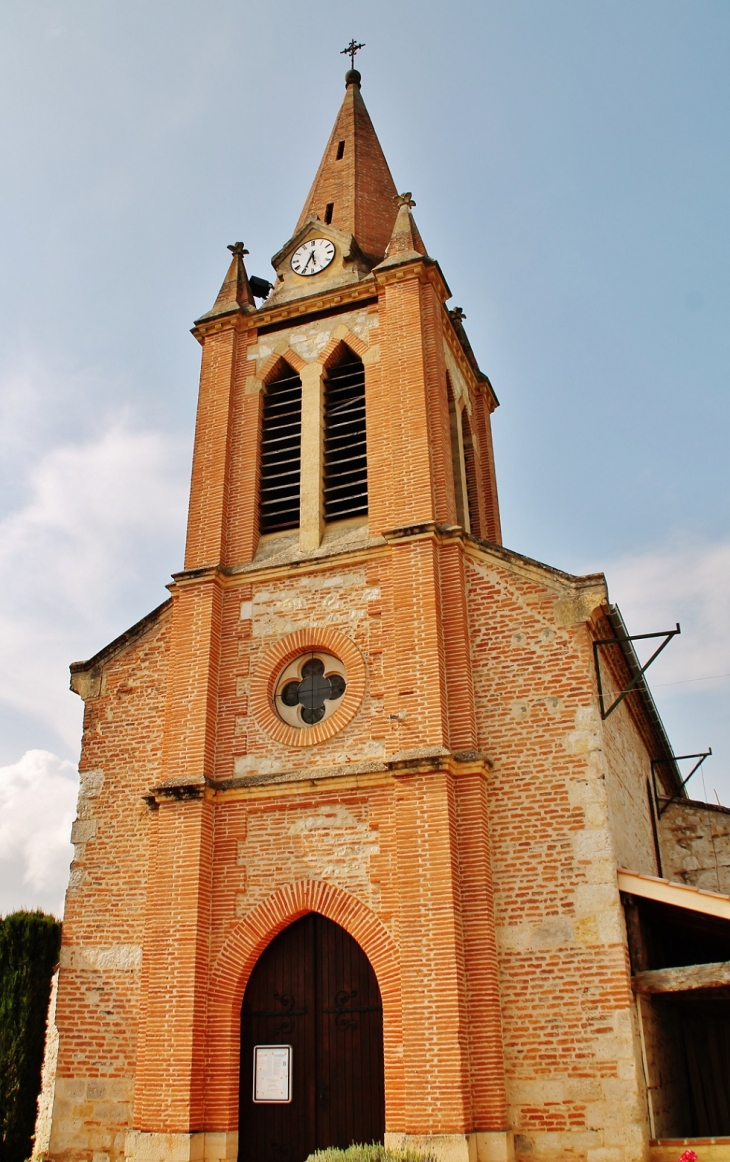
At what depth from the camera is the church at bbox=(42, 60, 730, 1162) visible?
1031 cm

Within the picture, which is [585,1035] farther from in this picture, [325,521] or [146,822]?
[325,521]

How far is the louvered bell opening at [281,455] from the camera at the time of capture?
14727 mm

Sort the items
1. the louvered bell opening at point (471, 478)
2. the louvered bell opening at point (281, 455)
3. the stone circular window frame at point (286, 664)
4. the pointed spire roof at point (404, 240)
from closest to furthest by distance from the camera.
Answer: the stone circular window frame at point (286, 664), the louvered bell opening at point (281, 455), the pointed spire roof at point (404, 240), the louvered bell opening at point (471, 478)

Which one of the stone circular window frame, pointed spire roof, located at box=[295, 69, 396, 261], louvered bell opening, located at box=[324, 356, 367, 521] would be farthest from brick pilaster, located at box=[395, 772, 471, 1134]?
pointed spire roof, located at box=[295, 69, 396, 261]

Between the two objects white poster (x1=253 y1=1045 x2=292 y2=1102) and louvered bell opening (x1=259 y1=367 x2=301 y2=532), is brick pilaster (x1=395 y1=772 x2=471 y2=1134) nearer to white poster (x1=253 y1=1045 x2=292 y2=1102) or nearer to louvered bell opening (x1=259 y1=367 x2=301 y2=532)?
white poster (x1=253 y1=1045 x2=292 y2=1102)

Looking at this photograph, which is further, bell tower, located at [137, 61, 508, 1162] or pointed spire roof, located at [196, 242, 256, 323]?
pointed spire roof, located at [196, 242, 256, 323]

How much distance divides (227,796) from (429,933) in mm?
3311

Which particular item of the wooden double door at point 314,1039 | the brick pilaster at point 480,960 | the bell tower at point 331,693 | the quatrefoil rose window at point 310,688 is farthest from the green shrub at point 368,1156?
the quatrefoil rose window at point 310,688

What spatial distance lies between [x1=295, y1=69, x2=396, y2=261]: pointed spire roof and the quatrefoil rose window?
26.0 ft

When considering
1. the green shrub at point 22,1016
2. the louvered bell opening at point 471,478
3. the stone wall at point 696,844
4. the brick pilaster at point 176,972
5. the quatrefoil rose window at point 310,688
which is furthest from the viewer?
the stone wall at point 696,844

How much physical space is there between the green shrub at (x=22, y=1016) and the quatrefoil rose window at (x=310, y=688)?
5.26 meters

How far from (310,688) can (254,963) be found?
11.6ft

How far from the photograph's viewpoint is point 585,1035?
1009 cm

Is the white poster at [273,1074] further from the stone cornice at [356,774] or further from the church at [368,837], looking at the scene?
the stone cornice at [356,774]
